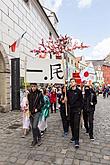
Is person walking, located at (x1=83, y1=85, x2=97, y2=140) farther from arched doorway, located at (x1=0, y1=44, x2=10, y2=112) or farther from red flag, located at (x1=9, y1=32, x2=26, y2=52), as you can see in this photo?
red flag, located at (x1=9, y1=32, x2=26, y2=52)

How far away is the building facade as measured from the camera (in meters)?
13.8

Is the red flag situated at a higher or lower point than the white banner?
higher

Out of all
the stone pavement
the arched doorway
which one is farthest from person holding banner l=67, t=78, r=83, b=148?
the arched doorway

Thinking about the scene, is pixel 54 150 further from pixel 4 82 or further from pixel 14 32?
pixel 14 32

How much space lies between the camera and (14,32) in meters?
15.6

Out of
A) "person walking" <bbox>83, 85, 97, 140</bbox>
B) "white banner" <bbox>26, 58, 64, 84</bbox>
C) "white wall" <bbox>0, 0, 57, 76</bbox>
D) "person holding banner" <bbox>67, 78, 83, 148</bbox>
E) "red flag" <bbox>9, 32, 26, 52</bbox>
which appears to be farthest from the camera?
"red flag" <bbox>9, 32, 26, 52</bbox>

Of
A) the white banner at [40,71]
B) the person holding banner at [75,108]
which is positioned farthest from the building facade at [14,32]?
the person holding banner at [75,108]

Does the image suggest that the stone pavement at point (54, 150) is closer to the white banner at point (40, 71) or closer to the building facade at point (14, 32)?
the white banner at point (40, 71)

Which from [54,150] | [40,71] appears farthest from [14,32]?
[54,150]

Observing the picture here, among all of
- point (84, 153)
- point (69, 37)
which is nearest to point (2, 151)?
point (84, 153)

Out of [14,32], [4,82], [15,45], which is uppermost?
[14,32]

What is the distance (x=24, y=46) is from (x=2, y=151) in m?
12.5

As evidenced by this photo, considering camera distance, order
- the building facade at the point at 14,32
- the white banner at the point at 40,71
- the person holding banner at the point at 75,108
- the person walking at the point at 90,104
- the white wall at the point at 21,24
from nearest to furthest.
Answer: the person holding banner at the point at 75,108
the person walking at the point at 90,104
the white banner at the point at 40,71
the building facade at the point at 14,32
the white wall at the point at 21,24

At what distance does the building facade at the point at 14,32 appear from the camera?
13763mm
